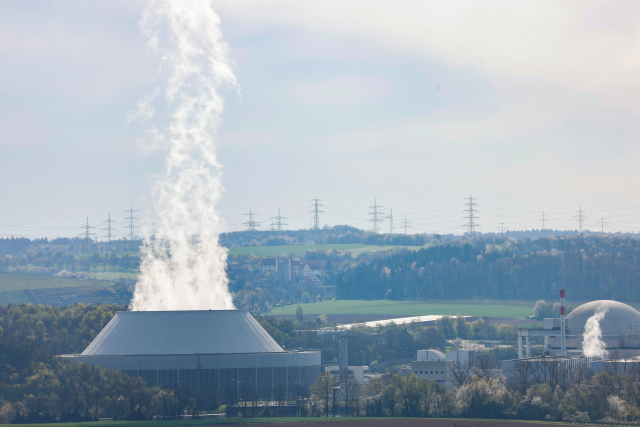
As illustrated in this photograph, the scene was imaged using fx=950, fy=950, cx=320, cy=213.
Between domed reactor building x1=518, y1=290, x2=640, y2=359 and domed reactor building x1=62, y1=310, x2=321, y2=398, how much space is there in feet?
150

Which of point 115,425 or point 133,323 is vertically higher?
point 133,323

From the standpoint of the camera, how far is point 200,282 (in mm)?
132000

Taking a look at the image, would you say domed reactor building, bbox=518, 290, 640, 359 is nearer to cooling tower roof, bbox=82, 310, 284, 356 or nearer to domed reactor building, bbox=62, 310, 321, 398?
domed reactor building, bbox=62, 310, 321, 398

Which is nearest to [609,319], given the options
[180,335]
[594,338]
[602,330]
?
[602,330]

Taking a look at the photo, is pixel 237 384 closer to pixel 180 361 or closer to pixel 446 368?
pixel 180 361

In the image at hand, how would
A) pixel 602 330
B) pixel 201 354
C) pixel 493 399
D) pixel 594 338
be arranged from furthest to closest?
pixel 602 330
pixel 594 338
pixel 201 354
pixel 493 399

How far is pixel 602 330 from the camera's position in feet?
481

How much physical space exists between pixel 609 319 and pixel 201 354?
69175 mm

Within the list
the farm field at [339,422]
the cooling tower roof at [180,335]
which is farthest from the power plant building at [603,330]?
the farm field at [339,422]

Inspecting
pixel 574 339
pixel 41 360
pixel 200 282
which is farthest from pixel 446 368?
pixel 41 360

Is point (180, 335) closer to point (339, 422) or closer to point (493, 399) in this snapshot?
point (339, 422)

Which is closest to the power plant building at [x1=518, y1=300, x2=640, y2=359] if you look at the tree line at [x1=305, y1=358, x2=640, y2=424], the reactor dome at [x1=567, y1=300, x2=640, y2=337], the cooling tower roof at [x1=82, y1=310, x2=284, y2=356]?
the reactor dome at [x1=567, y1=300, x2=640, y2=337]

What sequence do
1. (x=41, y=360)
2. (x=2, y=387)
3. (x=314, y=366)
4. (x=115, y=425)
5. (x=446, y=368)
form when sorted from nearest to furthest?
(x=115, y=425)
(x=2, y=387)
(x=41, y=360)
(x=314, y=366)
(x=446, y=368)

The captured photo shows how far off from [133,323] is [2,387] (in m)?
24.8
